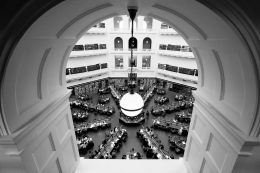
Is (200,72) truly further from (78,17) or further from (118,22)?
(118,22)

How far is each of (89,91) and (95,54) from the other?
4.80m

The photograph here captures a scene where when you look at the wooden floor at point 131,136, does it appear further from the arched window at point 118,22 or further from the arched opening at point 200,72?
the arched window at point 118,22

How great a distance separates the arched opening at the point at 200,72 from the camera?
1.62 m

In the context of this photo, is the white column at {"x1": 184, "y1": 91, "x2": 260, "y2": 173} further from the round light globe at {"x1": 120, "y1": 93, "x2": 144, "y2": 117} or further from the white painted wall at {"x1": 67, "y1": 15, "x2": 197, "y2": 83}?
the white painted wall at {"x1": 67, "y1": 15, "x2": 197, "y2": 83}

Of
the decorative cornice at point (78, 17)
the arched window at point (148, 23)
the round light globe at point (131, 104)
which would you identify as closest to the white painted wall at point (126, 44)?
the arched window at point (148, 23)

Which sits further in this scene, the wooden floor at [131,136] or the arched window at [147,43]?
the arched window at [147,43]

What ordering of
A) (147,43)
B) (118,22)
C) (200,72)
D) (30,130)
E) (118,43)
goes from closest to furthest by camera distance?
(30,130)
(200,72)
(118,22)
(118,43)
(147,43)

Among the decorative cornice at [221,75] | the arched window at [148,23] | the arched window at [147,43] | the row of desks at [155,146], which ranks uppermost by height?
the arched window at [148,23]

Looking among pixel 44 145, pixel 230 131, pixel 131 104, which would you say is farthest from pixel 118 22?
pixel 230 131

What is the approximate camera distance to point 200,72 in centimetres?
323

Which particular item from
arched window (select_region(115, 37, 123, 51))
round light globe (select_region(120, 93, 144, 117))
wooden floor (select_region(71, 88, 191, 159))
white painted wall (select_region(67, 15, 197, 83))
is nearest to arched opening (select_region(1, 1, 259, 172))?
round light globe (select_region(120, 93, 144, 117))

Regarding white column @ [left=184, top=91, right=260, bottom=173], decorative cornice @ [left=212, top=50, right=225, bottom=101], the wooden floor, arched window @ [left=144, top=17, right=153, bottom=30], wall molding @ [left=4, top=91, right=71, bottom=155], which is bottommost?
the wooden floor

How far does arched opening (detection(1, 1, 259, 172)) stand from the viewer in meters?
1.62

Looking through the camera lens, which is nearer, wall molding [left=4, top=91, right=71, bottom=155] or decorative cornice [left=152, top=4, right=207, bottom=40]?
wall molding [left=4, top=91, right=71, bottom=155]
